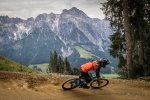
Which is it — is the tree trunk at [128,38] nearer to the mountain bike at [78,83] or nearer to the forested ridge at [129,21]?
the forested ridge at [129,21]

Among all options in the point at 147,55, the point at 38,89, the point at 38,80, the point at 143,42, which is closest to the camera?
the point at 38,89

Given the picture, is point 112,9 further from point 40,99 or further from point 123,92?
point 40,99

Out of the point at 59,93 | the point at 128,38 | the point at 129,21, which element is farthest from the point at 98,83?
the point at 129,21

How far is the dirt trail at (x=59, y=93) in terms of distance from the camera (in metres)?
16.7

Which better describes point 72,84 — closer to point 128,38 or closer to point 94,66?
point 94,66

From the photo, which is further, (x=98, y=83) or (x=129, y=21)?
(x=129, y=21)

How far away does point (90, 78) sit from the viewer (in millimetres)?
18844

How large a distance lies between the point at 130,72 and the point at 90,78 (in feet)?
36.9

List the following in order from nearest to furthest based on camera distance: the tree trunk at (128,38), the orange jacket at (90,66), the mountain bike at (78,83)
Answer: the orange jacket at (90,66) → the mountain bike at (78,83) → the tree trunk at (128,38)

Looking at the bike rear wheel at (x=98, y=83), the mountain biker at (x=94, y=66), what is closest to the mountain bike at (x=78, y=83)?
the bike rear wheel at (x=98, y=83)

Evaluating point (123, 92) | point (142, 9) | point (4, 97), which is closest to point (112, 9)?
point (142, 9)

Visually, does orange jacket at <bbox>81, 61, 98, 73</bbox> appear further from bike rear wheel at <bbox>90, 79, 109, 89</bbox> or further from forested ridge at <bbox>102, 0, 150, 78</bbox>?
forested ridge at <bbox>102, 0, 150, 78</bbox>

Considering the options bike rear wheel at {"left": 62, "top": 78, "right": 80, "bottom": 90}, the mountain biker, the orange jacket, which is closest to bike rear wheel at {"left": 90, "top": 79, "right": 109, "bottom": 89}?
the mountain biker

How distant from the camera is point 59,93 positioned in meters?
18.1
